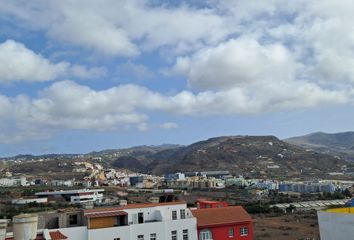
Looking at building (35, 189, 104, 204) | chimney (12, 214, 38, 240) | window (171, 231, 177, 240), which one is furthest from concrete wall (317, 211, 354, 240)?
building (35, 189, 104, 204)

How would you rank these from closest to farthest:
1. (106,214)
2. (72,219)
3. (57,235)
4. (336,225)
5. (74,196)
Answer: (336,225) → (57,235) → (106,214) → (72,219) → (74,196)

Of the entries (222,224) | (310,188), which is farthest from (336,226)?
(310,188)

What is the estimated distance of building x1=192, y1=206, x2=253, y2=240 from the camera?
37.0 m

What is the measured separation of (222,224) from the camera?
37.0m

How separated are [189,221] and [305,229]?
3174 cm

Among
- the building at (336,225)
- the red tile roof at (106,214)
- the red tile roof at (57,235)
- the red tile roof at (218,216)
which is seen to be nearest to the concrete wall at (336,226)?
the building at (336,225)

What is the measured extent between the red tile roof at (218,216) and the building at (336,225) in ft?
43.7

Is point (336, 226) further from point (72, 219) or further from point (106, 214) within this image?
point (72, 219)

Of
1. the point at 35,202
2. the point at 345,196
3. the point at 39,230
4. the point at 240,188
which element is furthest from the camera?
the point at 240,188

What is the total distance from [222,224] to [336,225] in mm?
14467

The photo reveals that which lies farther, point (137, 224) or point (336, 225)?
point (137, 224)

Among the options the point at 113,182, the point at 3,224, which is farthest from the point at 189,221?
the point at 113,182

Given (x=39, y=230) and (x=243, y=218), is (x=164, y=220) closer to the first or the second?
(x=243, y=218)

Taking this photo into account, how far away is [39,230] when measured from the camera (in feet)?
103
